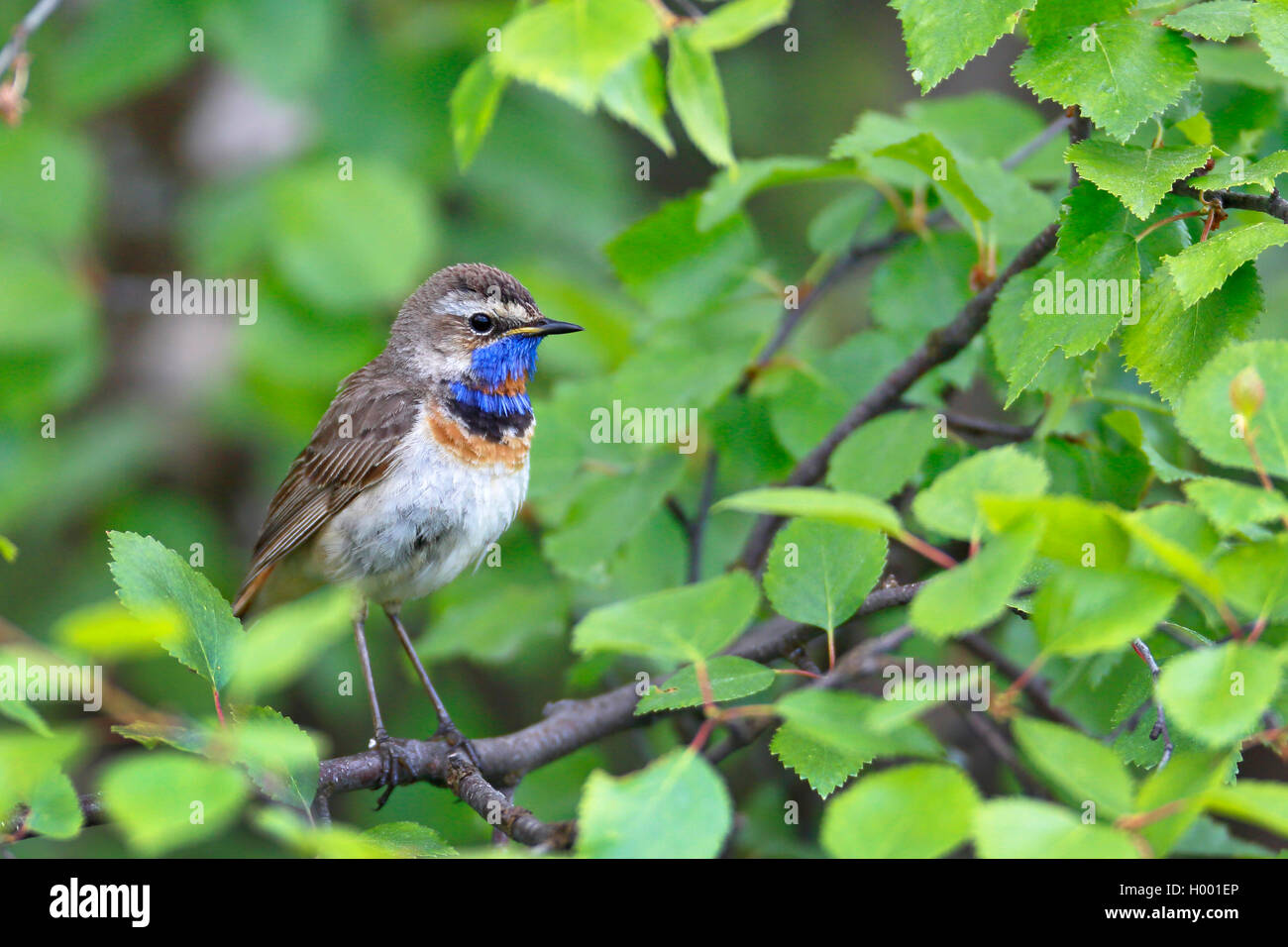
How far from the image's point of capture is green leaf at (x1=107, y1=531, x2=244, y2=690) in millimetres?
2141

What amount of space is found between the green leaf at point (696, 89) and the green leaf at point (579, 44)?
0.11 meters

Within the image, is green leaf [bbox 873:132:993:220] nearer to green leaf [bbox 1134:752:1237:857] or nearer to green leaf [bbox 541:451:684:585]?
green leaf [bbox 541:451:684:585]

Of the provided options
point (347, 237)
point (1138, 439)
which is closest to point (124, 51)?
point (347, 237)

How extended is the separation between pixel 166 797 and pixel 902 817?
36.0 inches

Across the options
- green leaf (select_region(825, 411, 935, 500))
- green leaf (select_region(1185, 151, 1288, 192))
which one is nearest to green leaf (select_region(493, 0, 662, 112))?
green leaf (select_region(1185, 151, 1288, 192))

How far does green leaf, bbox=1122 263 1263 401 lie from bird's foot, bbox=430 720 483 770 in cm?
189

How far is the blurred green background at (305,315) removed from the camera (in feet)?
13.7

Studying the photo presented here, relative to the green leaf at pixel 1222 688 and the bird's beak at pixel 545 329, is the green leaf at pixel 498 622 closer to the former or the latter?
the bird's beak at pixel 545 329

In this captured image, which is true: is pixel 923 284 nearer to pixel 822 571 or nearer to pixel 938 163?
pixel 938 163

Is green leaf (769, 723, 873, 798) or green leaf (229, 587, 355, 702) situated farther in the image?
green leaf (769, 723, 873, 798)

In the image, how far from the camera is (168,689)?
5664 mm
